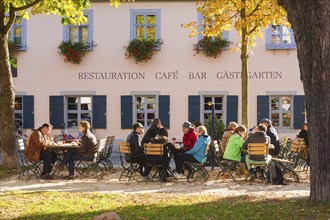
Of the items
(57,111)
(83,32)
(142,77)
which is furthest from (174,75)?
(57,111)

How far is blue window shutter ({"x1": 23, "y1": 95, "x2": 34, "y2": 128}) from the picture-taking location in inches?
793

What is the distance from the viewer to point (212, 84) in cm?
1984

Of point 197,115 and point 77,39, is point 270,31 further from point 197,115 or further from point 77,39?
point 77,39

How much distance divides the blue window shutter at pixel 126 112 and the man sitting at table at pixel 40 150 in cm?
786

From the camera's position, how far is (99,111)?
20.0 meters

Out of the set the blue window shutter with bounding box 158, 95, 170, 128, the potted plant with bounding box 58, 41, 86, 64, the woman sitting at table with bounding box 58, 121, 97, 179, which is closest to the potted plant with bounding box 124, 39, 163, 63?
the blue window shutter with bounding box 158, 95, 170, 128

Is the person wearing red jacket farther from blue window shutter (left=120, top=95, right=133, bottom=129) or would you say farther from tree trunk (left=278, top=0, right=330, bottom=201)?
blue window shutter (left=120, top=95, right=133, bottom=129)

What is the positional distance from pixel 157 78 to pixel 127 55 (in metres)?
1.32

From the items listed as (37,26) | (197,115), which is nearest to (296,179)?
(197,115)

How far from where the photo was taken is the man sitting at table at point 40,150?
11.9 metres

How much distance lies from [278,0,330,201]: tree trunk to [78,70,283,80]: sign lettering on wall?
455 inches

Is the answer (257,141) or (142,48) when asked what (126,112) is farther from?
(257,141)

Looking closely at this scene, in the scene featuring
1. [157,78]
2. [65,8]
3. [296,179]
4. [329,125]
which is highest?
[65,8]

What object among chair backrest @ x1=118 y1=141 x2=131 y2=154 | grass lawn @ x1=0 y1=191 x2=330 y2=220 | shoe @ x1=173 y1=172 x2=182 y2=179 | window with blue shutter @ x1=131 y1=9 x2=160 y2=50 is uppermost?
window with blue shutter @ x1=131 y1=9 x2=160 y2=50
